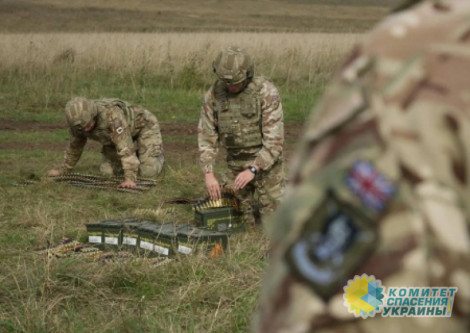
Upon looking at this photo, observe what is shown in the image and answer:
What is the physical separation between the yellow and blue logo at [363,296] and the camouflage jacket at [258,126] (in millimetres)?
Answer: 6272

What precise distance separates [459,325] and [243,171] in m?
6.66

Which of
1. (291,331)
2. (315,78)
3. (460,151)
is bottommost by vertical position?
(315,78)

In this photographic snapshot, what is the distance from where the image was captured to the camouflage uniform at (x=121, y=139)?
9672 mm

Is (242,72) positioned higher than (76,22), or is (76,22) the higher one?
(242,72)

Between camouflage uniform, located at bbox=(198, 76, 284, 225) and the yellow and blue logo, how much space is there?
6276mm

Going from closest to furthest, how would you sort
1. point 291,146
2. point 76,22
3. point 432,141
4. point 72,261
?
point 432,141 → point 72,261 → point 291,146 → point 76,22

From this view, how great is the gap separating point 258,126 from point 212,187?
70cm

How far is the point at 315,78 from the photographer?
645 inches

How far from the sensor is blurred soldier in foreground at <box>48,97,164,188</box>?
940cm

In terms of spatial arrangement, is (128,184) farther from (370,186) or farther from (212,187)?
(370,186)

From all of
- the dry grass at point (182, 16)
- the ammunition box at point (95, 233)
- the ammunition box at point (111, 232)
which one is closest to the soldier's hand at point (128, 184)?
the ammunition box at point (95, 233)

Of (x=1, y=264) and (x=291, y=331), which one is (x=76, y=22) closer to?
(x=1, y=264)

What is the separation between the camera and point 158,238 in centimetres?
588

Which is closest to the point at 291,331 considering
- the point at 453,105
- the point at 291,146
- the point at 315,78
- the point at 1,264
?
the point at 453,105
